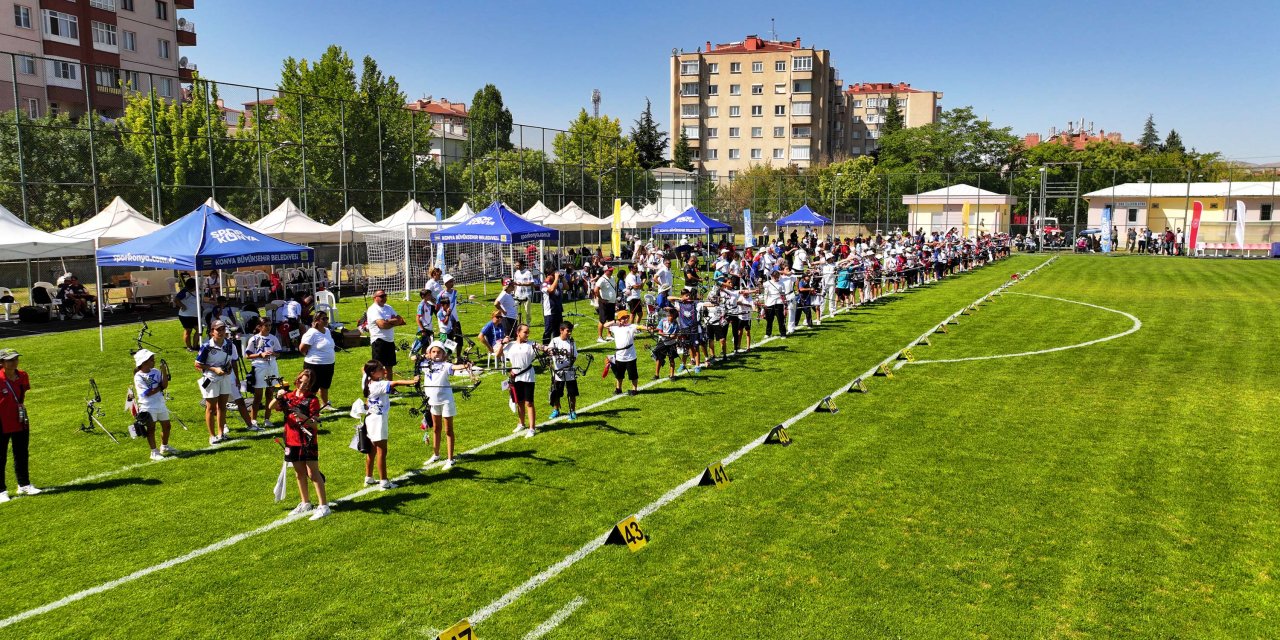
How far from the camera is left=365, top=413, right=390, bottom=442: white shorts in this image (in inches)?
388

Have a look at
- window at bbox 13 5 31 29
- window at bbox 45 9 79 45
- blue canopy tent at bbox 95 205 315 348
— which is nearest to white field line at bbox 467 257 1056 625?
blue canopy tent at bbox 95 205 315 348

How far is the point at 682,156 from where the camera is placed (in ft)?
349

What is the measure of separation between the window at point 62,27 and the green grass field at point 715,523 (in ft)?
187

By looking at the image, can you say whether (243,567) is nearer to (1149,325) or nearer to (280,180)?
(1149,325)

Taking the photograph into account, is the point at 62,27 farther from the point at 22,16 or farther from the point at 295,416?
the point at 295,416

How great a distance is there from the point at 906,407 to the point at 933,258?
1013 inches

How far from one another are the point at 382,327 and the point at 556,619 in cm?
885

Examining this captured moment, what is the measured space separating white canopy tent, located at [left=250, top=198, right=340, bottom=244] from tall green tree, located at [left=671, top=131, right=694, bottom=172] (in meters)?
75.5

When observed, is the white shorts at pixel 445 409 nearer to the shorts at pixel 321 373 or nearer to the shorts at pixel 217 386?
the shorts at pixel 321 373

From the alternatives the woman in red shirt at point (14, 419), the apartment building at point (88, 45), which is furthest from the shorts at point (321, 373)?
the apartment building at point (88, 45)

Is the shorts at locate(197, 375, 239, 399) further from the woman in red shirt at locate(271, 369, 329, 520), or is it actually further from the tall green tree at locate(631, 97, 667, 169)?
the tall green tree at locate(631, 97, 667, 169)

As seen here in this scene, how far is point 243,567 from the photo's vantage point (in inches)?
317

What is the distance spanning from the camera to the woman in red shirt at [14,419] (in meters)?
9.78

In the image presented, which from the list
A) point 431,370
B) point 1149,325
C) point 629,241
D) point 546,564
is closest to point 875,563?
point 546,564
